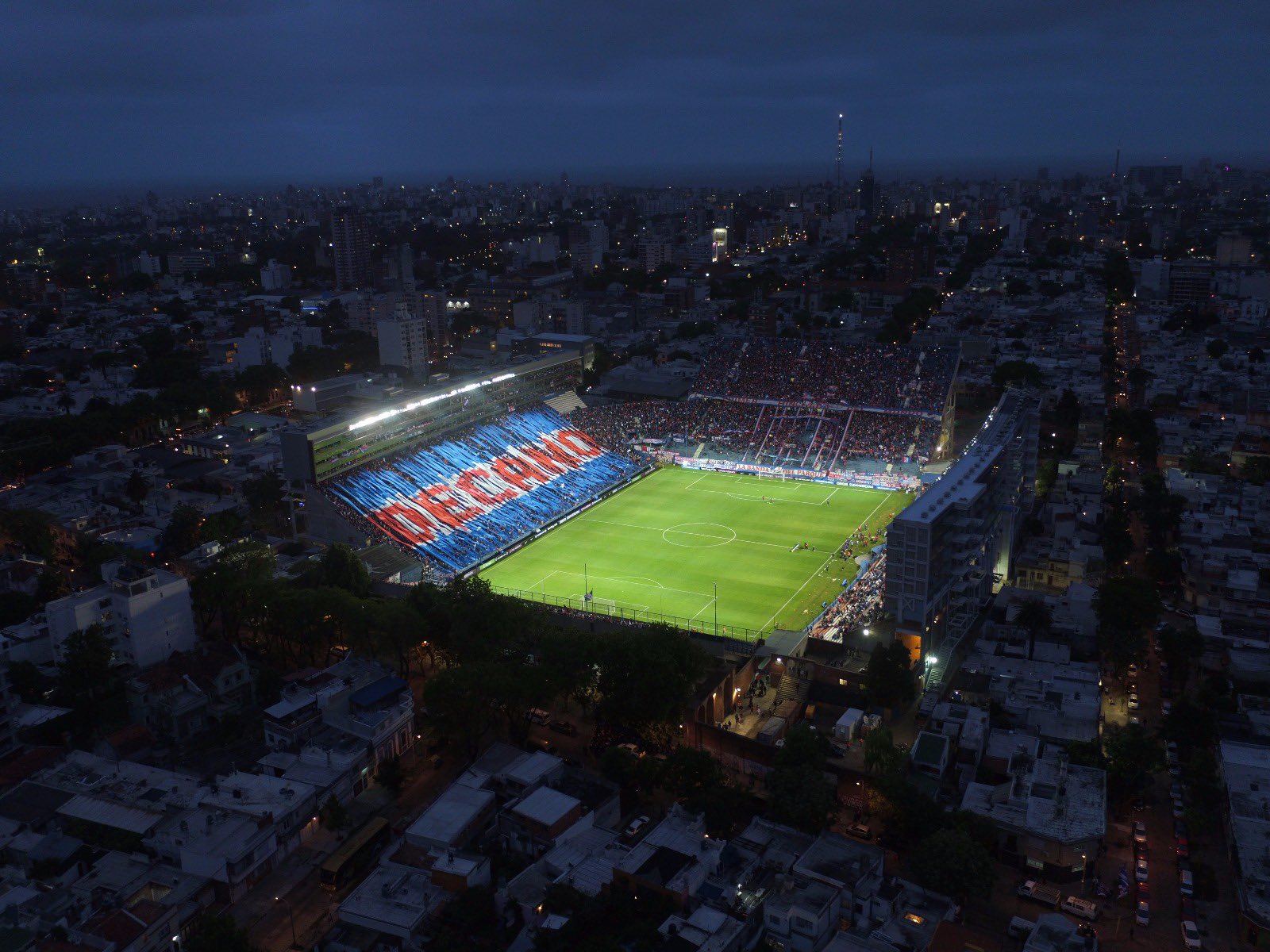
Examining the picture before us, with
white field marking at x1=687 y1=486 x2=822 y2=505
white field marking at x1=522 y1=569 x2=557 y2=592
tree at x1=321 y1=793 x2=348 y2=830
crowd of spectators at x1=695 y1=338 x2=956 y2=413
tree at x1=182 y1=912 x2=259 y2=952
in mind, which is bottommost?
white field marking at x1=522 y1=569 x2=557 y2=592

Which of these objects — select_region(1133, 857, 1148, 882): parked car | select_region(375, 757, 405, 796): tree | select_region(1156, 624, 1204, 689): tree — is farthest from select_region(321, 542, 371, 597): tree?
select_region(1156, 624, 1204, 689): tree

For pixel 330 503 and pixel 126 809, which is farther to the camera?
pixel 330 503

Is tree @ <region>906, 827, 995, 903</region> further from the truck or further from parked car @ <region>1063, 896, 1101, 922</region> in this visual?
parked car @ <region>1063, 896, 1101, 922</region>

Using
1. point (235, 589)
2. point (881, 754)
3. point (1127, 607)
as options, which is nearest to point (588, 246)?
point (235, 589)

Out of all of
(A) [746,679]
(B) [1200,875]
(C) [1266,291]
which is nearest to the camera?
(B) [1200,875]

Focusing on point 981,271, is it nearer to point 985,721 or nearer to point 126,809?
point 985,721

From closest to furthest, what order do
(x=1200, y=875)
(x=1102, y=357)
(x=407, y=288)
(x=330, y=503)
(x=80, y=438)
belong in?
(x=1200, y=875) < (x=330, y=503) < (x=80, y=438) < (x=1102, y=357) < (x=407, y=288)

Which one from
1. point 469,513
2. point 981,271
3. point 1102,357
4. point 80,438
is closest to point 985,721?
point 469,513
